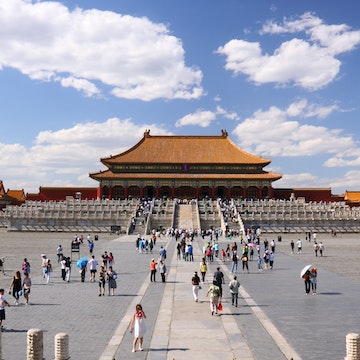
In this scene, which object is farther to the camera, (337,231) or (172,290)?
(337,231)

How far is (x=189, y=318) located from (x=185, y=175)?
68863 millimetres

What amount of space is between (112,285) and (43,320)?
423cm

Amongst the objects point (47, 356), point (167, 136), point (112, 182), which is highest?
point (167, 136)

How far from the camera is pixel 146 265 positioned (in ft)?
94.1

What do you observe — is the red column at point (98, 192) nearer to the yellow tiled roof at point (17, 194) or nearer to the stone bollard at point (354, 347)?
the yellow tiled roof at point (17, 194)

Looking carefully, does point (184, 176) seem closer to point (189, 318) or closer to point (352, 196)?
point (352, 196)

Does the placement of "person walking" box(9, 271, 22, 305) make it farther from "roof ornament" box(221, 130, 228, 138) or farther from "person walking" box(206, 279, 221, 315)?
"roof ornament" box(221, 130, 228, 138)

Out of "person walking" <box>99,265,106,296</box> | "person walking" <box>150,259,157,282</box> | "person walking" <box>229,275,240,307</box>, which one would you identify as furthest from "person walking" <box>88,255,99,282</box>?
"person walking" <box>229,275,240,307</box>

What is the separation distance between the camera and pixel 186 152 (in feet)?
297

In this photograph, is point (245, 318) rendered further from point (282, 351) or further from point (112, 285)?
point (112, 285)

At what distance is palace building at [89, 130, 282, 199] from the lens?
3265 inches

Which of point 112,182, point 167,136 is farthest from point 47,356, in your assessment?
point 167,136

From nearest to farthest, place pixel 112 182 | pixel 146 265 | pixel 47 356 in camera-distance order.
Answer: pixel 47 356, pixel 146 265, pixel 112 182

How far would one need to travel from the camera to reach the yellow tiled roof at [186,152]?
3391 inches
